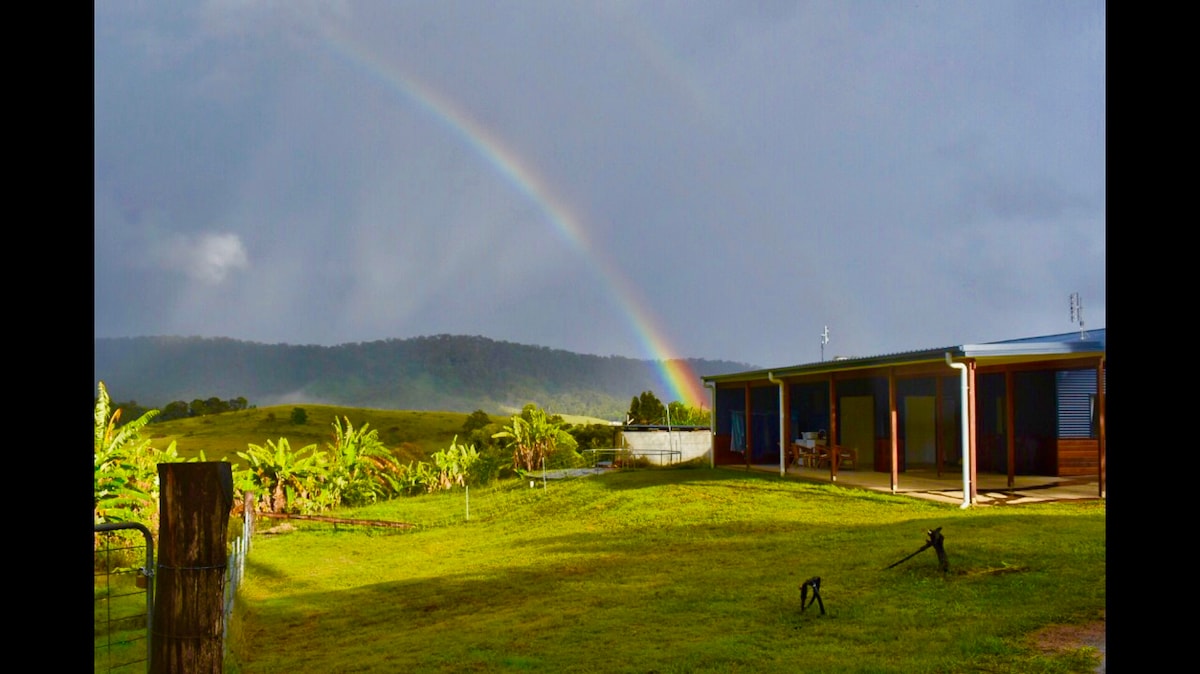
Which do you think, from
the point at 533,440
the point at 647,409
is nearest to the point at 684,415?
the point at 647,409

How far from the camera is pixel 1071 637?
6629mm

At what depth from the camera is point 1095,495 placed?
1489cm

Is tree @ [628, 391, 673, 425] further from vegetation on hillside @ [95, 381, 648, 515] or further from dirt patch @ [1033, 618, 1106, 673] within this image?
dirt patch @ [1033, 618, 1106, 673]

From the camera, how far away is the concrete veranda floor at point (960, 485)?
14773mm

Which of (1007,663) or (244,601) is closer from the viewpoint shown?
(1007,663)

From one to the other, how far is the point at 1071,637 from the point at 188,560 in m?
6.08

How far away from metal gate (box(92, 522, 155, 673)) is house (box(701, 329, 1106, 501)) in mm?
11396

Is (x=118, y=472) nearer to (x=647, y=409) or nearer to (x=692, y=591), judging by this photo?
(x=692, y=591)

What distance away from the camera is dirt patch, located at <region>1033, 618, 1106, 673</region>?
6.37 meters

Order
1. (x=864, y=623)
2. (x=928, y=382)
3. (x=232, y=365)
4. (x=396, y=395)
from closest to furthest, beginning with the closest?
(x=864, y=623) < (x=928, y=382) < (x=232, y=365) < (x=396, y=395)
